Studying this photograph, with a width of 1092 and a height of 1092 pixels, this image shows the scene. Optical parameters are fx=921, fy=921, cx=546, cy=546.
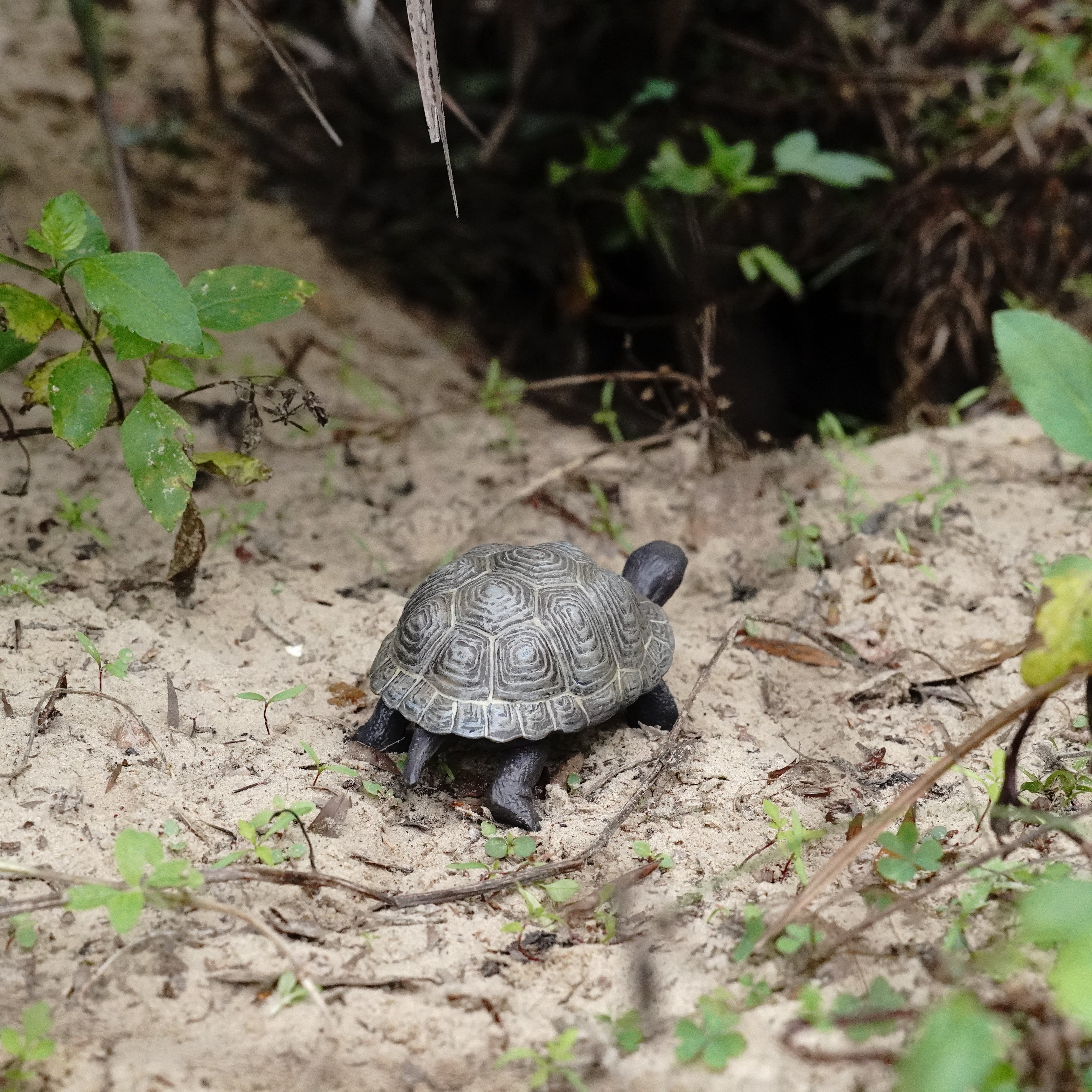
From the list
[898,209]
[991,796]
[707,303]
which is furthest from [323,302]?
[991,796]

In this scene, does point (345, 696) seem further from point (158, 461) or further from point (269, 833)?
point (158, 461)

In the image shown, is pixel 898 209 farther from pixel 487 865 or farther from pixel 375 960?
pixel 375 960

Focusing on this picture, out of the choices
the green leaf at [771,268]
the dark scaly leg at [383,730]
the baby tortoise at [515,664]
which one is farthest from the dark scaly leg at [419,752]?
the green leaf at [771,268]

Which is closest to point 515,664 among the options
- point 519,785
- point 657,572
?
point 519,785

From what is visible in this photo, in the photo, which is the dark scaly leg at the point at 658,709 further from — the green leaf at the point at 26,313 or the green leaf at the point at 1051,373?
the green leaf at the point at 26,313

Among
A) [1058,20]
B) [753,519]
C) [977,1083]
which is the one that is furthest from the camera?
[1058,20]

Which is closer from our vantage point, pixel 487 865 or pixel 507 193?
pixel 487 865
